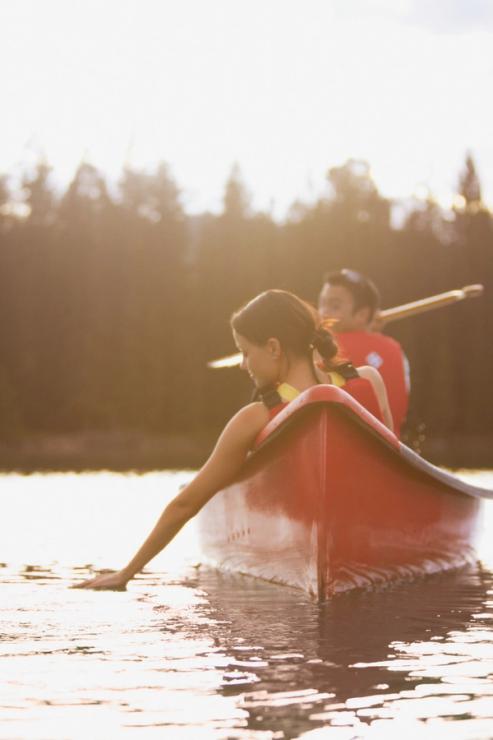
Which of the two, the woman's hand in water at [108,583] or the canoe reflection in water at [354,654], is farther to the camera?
the woman's hand in water at [108,583]

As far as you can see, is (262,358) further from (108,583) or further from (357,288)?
(357,288)

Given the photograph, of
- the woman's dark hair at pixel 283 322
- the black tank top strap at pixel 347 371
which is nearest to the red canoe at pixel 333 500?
the woman's dark hair at pixel 283 322

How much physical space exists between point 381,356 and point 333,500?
7.42 feet

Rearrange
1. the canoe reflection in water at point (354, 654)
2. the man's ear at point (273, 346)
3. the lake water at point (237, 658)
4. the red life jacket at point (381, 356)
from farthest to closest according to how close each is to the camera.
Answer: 1. the red life jacket at point (381, 356)
2. the man's ear at point (273, 346)
3. the canoe reflection in water at point (354, 654)
4. the lake water at point (237, 658)

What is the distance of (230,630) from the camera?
5.06 m

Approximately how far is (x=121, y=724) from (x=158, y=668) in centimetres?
74

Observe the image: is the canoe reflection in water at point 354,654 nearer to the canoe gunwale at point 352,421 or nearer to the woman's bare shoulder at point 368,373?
the canoe gunwale at point 352,421

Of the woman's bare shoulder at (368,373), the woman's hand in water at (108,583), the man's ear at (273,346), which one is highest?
the man's ear at (273,346)

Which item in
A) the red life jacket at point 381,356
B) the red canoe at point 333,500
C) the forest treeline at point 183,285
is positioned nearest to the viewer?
the red canoe at point 333,500

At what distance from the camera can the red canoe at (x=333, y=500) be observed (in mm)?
5754

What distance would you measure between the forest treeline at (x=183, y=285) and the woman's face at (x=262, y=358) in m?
46.7

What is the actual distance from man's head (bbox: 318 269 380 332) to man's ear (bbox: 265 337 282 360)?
1.87 metres

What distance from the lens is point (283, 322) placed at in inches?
239

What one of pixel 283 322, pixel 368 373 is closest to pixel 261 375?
pixel 283 322
